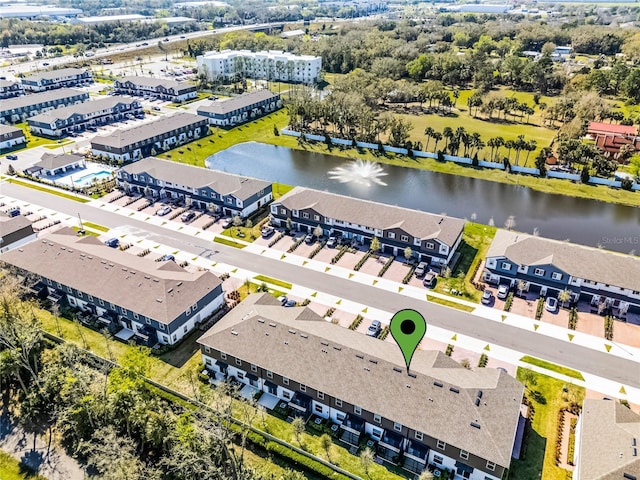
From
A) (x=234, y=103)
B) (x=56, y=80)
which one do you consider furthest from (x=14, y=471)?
(x=56, y=80)

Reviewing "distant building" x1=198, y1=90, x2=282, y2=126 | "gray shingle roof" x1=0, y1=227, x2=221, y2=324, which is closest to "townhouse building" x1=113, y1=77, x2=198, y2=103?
"distant building" x1=198, y1=90, x2=282, y2=126

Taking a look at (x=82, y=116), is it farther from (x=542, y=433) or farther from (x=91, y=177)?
(x=542, y=433)

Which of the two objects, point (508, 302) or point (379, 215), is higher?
point (379, 215)

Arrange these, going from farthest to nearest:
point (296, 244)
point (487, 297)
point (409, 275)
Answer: point (296, 244) → point (409, 275) → point (487, 297)

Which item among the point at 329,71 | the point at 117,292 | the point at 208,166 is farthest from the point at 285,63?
the point at 117,292

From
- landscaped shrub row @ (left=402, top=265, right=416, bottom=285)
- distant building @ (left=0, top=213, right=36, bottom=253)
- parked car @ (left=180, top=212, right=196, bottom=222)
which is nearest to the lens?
landscaped shrub row @ (left=402, top=265, right=416, bottom=285)

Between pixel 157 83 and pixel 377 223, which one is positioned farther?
pixel 157 83

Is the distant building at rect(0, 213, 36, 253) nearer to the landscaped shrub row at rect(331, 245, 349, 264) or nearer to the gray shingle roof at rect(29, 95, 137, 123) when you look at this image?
the landscaped shrub row at rect(331, 245, 349, 264)
